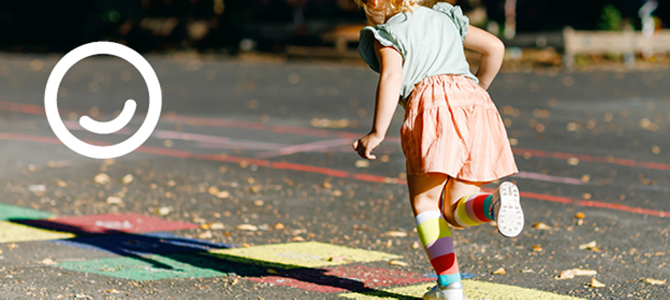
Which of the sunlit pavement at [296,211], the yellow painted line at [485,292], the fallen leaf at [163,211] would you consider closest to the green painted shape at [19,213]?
the sunlit pavement at [296,211]

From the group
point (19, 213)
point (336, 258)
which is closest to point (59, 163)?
point (19, 213)

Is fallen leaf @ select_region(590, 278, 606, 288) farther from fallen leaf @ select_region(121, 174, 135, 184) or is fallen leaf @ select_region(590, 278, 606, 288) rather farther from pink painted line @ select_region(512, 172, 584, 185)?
fallen leaf @ select_region(121, 174, 135, 184)

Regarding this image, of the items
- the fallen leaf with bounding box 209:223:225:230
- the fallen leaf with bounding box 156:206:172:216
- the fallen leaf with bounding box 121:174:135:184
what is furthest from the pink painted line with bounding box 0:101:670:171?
the fallen leaf with bounding box 209:223:225:230

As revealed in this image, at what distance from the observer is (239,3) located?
3158 centimetres

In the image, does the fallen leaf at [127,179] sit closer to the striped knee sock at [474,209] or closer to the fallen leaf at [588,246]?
the fallen leaf at [588,246]

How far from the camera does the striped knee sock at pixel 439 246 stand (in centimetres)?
396

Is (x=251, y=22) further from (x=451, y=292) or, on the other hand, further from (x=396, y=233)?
(x=451, y=292)

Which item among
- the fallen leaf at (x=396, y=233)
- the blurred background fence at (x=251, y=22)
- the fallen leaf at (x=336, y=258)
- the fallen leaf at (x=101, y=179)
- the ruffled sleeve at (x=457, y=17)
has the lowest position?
the fallen leaf at (x=336, y=258)

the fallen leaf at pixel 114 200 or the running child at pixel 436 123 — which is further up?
the running child at pixel 436 123

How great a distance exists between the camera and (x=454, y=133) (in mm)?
3885

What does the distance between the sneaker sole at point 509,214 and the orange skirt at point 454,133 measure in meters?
0.21

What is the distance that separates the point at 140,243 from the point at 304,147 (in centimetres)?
457

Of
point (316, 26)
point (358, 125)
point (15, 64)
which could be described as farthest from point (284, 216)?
point (316, 26)

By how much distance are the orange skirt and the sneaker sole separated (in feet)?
0.69
